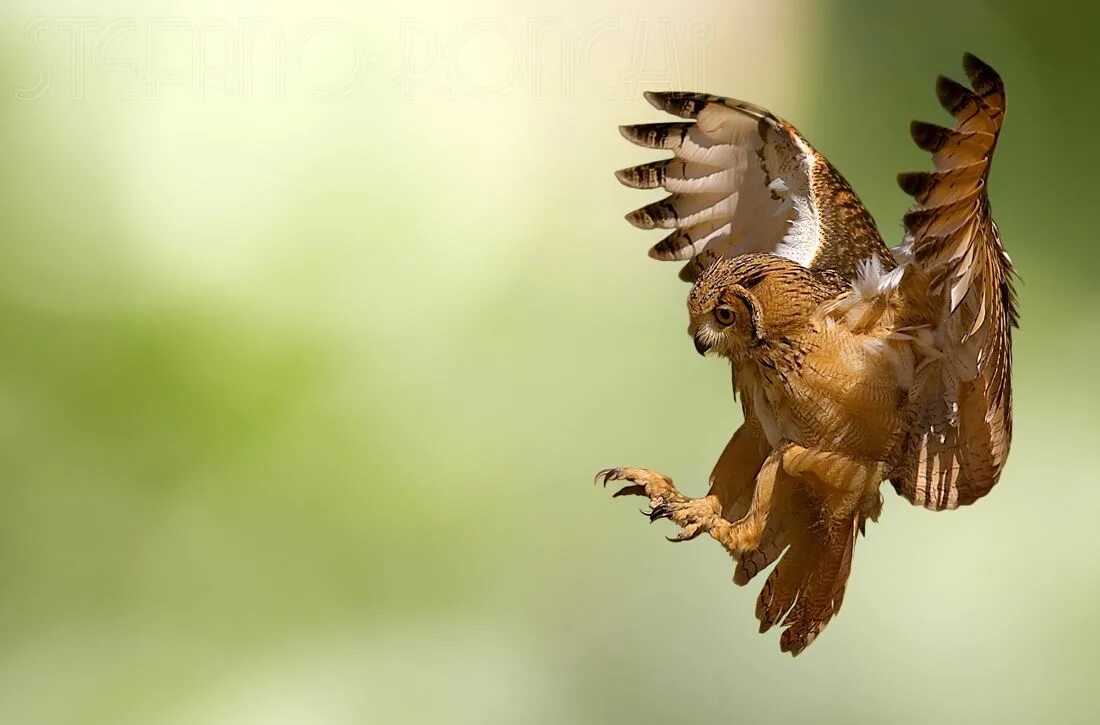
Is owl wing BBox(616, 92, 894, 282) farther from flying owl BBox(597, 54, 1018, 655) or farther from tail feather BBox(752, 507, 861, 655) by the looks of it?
tail feather BBox(752, 507, 861, 655)

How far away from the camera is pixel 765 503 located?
704 millimetres

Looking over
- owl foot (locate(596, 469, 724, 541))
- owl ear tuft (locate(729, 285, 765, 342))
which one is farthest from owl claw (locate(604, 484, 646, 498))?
owl ear tuft (locate(729, 285, 765, 342))

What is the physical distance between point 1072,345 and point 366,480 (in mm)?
889

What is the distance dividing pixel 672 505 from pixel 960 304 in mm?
201

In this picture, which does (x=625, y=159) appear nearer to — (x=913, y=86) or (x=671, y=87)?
(x=671, y=87)

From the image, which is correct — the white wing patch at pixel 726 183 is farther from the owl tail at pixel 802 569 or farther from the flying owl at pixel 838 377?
the owl tail at pixel 802 569

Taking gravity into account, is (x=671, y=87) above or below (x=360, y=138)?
below

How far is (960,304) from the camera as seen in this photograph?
2.17ft

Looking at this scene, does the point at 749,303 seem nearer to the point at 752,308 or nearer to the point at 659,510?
the point at 752,308

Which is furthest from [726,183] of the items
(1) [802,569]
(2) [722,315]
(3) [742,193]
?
(1) [802,569]

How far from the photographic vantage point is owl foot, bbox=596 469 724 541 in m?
0.70

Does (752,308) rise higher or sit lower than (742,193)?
lower

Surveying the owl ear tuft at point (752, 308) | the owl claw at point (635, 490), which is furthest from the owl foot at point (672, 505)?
the owl ear tuft at point (752, 308)

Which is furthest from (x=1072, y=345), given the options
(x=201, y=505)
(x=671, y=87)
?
(x=201, y=505)
